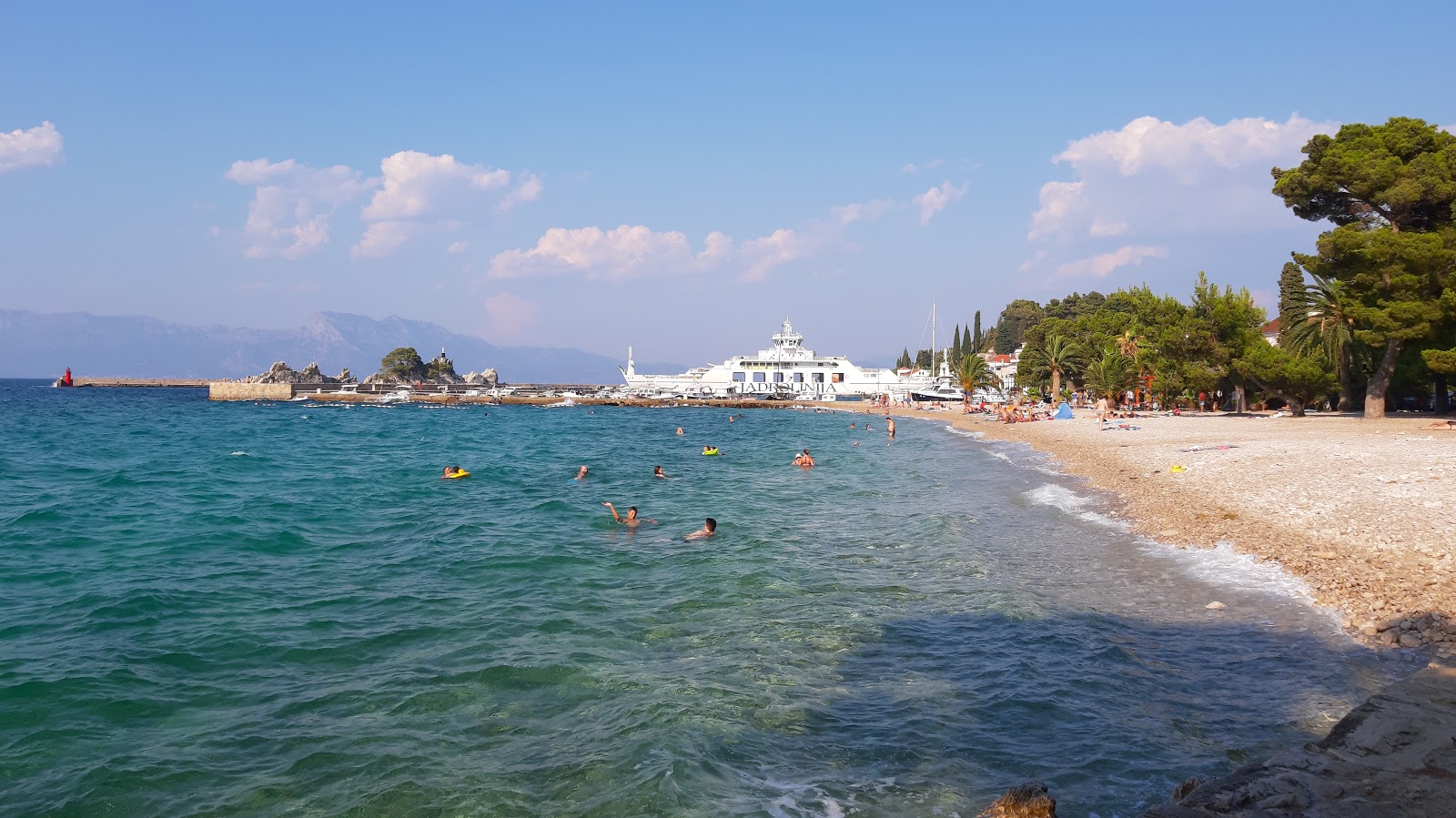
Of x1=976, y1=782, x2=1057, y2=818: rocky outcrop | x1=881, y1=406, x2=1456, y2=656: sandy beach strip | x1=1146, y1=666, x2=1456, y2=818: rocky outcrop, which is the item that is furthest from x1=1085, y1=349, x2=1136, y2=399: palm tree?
x1=976, y1=782, x2=1057, y2=818: rocky outcrop

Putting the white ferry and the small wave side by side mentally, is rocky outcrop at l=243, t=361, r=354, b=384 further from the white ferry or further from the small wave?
the small wave

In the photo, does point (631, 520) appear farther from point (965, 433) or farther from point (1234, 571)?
point (965, 433)

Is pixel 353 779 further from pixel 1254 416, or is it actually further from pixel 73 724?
pixel 1254 416

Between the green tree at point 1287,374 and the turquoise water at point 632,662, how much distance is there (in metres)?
25.1

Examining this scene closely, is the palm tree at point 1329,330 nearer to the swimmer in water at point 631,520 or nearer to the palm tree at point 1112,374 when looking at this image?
the palm tree at point 1112,374

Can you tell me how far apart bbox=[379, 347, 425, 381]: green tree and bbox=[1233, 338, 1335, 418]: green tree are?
111364mm

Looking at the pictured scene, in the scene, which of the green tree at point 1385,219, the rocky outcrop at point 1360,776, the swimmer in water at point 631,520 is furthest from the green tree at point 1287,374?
the rocky outcrop at point 1360,776

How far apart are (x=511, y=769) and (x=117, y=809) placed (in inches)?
103

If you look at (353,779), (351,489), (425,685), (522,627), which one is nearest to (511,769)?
(353,779)

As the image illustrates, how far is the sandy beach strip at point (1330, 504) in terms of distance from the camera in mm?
9328

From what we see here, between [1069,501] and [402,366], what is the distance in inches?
4709

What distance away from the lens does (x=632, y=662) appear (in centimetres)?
859

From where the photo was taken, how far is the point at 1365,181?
29375mm

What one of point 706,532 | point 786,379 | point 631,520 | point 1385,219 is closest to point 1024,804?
point 706,532
